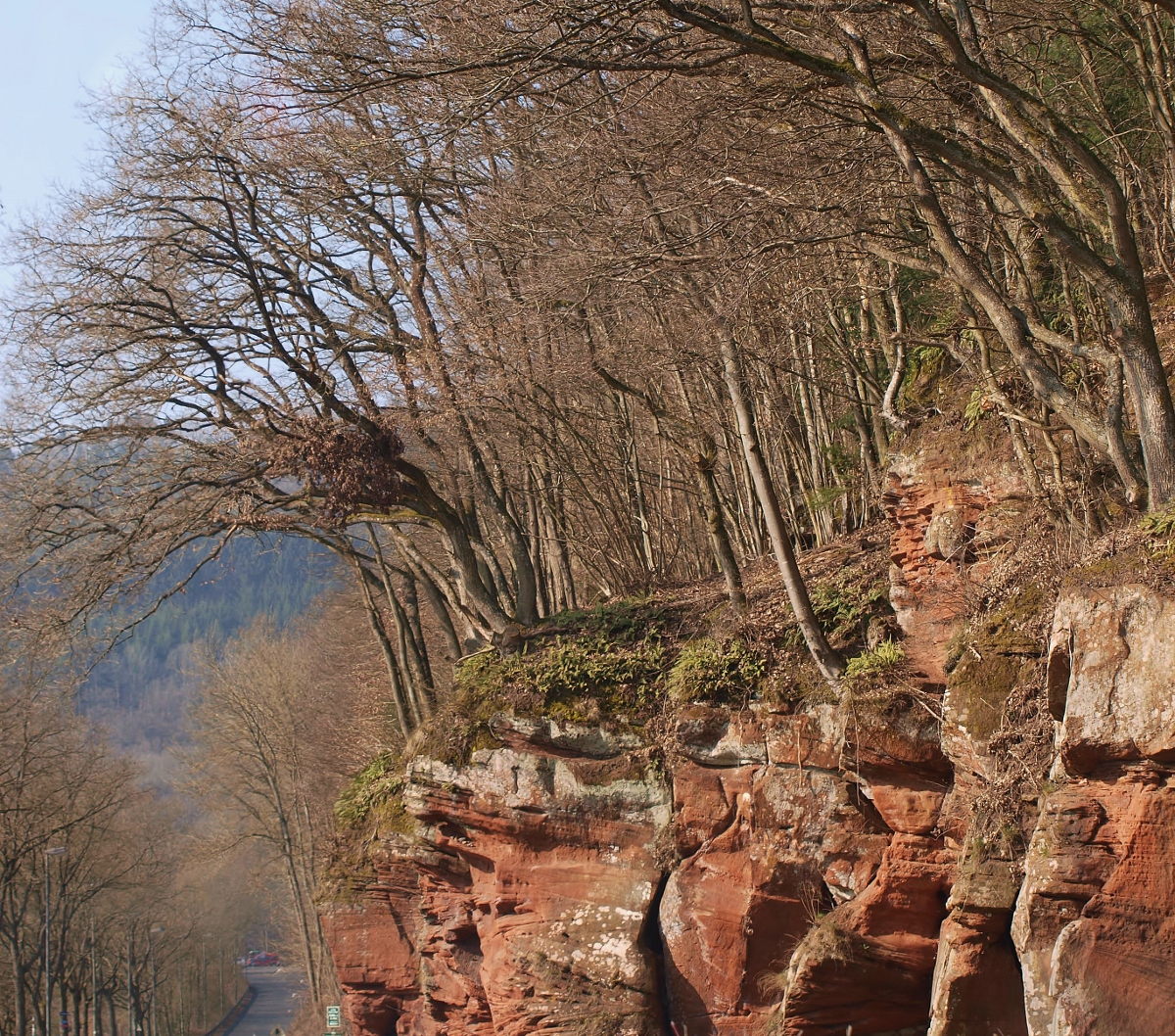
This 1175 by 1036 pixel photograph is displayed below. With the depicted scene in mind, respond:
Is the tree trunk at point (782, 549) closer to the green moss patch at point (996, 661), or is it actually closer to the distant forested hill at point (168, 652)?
the green moss patch at point (996, 661)

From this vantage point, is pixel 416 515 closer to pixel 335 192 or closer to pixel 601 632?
pixel 601 632

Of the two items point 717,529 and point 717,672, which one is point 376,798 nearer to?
point 717,672

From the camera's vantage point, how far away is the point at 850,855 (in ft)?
31.9

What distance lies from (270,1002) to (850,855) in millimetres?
60962

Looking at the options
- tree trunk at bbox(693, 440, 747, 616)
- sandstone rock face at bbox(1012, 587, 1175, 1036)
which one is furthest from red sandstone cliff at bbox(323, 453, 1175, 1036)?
tree trunk at bbox(693, 440, 747, 616)

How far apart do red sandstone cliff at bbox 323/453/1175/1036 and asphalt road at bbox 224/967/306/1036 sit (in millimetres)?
33773

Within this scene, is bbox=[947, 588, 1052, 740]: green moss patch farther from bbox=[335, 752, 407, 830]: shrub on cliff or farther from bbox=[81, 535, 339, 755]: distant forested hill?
bbox=[81, 535, 339, 755]: distant forested hill

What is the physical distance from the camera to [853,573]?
11.3 m

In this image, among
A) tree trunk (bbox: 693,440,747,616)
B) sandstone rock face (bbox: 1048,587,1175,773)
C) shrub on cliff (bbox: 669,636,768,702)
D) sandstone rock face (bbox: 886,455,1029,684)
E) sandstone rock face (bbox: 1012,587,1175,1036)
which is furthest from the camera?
tree trunk (bbox: 693,440,747,616)

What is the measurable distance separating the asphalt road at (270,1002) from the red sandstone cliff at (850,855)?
111 feet

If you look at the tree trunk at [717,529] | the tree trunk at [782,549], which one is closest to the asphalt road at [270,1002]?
the tree trunk at [717,529]

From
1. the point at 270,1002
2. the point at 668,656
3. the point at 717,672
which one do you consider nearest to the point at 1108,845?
the point at 717,672

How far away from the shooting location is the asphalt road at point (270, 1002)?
1957 inches

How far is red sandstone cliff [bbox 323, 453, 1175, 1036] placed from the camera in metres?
6.55
